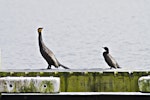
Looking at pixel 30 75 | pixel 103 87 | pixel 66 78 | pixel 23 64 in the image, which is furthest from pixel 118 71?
pixel 23 64

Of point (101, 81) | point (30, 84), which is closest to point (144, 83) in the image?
point (101, 81)

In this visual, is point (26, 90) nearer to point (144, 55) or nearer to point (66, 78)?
point (66, 78)

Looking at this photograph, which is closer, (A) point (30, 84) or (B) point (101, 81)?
(A) point (30, 84)

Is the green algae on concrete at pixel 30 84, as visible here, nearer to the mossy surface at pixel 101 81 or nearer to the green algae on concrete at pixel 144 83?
the mossy surface at pixel 101 81

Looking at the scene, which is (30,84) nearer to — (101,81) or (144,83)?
(101,81)
